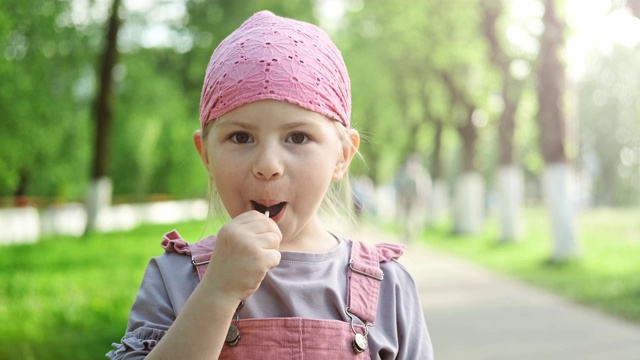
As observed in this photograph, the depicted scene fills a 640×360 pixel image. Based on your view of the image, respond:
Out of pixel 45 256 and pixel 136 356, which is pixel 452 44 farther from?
pixel 136 356

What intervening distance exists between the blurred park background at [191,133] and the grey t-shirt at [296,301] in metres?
0.60

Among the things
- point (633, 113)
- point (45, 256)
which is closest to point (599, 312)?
point (45, 256)

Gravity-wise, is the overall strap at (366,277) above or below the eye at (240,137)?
below

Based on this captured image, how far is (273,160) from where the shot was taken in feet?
5.94

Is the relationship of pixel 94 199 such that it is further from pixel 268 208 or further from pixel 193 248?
pixel 268 208

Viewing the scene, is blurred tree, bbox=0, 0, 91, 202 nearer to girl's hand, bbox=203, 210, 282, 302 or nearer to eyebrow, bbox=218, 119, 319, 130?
eyebrow, bbox=218, 119, 319, 130

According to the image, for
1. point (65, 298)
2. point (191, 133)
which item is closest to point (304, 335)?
point (65, 298)

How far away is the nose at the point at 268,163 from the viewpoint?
5.92ft

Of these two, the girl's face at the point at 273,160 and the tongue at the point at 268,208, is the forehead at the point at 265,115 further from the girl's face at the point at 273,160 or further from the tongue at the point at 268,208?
the tongue at the point at 268,208

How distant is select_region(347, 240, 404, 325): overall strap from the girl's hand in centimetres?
35

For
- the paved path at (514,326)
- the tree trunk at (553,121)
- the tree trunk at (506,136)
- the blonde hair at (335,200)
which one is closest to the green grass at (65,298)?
the paved path at (514,326)

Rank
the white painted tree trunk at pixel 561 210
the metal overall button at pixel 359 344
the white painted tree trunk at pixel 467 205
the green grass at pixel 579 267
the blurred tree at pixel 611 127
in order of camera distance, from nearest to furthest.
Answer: the metal overall button at pixel 359 344 → the green grass at pixel 579 267 → the white painted tree trunk at pixel 561 210 → the white painted tree trunk at pixel 467 205 → the blurred tree at pixel 611 127

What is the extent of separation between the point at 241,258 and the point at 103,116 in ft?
68.6

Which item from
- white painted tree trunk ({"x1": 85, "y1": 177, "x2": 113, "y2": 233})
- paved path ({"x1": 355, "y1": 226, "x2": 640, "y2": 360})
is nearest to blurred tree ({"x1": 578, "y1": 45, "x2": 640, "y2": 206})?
white painted tree trunk ({"x1": 85, "y1": 177, "x2": 113, "y2": 233})
